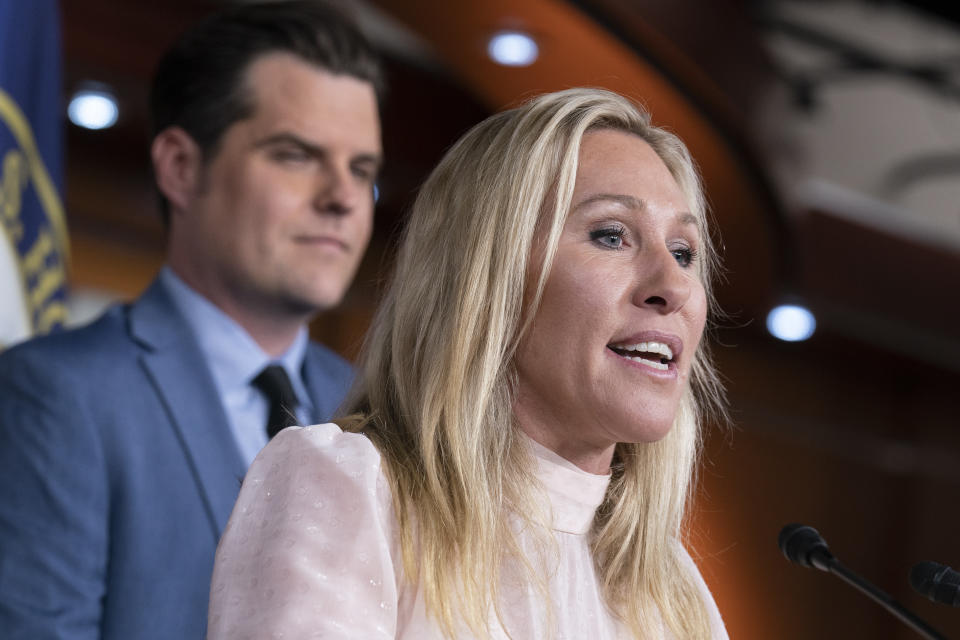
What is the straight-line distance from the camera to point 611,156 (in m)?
1.46

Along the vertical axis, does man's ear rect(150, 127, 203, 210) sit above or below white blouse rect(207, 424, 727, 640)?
above

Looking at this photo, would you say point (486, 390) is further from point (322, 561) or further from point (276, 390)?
point (276, 390)

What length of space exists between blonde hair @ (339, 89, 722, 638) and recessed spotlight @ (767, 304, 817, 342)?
432 centimetres

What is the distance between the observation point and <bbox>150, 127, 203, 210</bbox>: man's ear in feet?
7.54

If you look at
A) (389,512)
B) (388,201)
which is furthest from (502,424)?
(388,201)

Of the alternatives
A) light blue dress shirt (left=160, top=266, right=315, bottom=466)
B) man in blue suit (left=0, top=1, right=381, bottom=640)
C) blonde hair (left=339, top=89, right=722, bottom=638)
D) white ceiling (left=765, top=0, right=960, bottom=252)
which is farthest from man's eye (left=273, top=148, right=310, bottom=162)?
white ceiling (left=765, top=0, right=960, bottom=252)

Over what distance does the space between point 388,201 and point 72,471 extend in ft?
12.4

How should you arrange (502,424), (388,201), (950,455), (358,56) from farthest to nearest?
(950,455) → (388,201) → (358,56) → (502,424)

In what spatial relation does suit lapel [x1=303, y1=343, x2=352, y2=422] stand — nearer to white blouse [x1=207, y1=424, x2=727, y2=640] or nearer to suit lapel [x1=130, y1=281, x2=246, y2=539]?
suit lapel [x1=130, y1=281, x2=246, y2=539]

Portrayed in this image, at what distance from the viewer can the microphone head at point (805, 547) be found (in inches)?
58.7

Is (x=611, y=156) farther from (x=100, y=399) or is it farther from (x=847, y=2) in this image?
(x=847, y=2)

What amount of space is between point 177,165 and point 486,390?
121cm

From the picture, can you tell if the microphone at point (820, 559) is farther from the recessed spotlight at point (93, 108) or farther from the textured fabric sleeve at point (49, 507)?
the recessed spotlight at point (93, 108)

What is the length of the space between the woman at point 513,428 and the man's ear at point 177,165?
0.89 m
